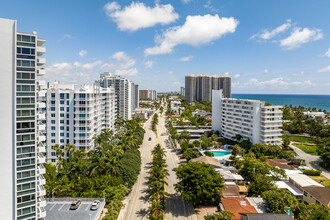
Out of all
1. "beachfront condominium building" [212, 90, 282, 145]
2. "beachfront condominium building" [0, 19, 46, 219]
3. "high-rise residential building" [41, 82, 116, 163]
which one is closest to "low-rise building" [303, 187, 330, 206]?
"beachfront condominium building" [212, 90, 282, 145]

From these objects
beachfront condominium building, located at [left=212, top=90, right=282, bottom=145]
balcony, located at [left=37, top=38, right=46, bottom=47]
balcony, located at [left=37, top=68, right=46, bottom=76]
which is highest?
balcony, located at [left=37, top=38, right=46, bottom=47]

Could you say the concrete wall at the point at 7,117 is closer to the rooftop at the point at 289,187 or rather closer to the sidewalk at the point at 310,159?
the rooftop at the point at 289,187

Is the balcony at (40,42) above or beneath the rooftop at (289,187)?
above

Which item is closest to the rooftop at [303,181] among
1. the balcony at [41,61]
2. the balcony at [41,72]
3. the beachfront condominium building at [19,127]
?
the beachfront condominium building at [19,127]

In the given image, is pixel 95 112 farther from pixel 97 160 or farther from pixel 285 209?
pixel 285 209

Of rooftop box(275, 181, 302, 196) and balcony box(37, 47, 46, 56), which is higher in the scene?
balcony box(37, 47, 46, 56)

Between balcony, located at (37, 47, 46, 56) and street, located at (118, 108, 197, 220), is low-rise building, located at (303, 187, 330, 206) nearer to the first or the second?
street, located at (118, 108, 197, 220)

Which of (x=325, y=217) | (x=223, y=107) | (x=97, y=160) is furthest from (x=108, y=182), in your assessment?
(x=223, y=107)
